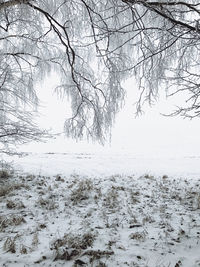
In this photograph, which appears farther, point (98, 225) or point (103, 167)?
point (103, 167)

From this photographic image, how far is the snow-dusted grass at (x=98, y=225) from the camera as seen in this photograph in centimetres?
196

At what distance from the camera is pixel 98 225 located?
108 inches

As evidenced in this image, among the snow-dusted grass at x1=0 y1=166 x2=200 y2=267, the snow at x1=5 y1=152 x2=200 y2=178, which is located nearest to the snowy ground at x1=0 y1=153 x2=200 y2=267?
the snow-dusted grass at x1=0 y1=166 x2=200 y2=267

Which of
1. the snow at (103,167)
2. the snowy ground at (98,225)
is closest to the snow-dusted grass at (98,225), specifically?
the snowy ground at (98,225)

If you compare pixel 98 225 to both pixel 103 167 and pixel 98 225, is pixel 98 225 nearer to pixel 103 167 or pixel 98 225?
pixel 98 225

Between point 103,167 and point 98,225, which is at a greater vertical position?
point 103,167

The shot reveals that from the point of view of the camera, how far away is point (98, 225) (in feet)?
9.00

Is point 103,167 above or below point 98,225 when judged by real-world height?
above

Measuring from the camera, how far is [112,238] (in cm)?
236

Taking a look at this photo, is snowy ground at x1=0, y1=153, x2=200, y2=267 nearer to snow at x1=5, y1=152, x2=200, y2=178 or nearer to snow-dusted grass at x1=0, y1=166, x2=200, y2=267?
snow-dusted grass at x1=0, y1=166, x2=200, y2=267

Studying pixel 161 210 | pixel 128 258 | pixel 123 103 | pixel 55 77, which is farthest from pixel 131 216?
pixel 55 77

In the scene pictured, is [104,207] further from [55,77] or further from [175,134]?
[175,134]

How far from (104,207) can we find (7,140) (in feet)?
8.21

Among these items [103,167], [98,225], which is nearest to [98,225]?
[98,225]
